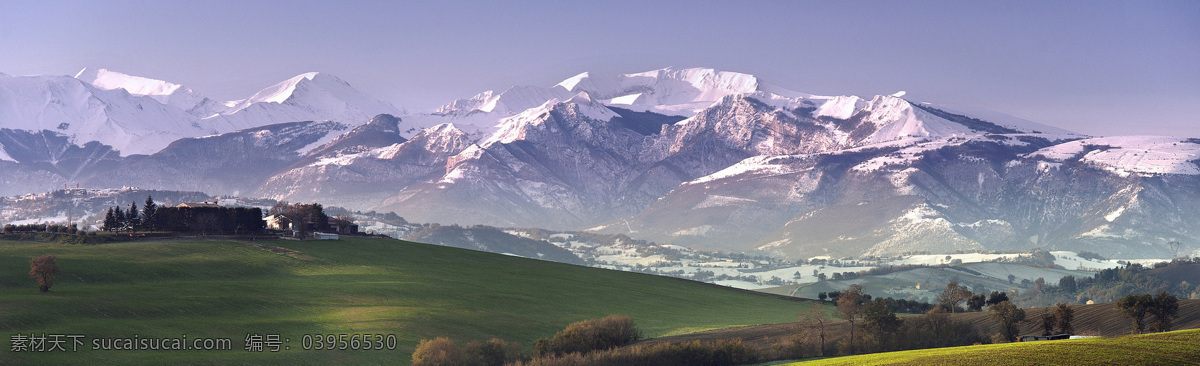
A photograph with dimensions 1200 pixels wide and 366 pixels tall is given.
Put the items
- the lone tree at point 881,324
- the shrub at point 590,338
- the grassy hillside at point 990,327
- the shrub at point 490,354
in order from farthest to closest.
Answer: the grassy hillside at point 990,327, the lone tree at point 881,324, the shrub at point 590,338, the shrub at point 490,354

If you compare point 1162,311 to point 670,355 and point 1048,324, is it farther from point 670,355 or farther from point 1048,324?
point 670,355

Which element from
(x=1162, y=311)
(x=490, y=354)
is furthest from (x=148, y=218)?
(x=1162, y=311)

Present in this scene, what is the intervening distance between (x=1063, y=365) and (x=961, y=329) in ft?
195

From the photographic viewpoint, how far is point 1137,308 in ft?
417

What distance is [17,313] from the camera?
100562 mm

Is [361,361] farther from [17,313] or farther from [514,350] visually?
[17,313]

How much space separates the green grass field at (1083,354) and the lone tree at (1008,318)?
1676 inches

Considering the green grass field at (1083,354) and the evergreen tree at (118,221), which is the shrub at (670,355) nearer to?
the green grass field at (1083,354)

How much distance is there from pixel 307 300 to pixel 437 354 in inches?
1583

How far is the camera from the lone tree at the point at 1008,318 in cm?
12712

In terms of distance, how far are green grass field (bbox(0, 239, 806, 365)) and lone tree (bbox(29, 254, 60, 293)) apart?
1.86 m

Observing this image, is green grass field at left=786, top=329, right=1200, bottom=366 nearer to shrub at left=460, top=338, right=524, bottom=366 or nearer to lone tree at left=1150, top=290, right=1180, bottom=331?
shrub at left=460, top=338, right=524, bottom=366

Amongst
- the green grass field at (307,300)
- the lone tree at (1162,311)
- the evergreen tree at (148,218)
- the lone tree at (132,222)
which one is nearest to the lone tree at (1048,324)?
the lone tree at (1162,311)

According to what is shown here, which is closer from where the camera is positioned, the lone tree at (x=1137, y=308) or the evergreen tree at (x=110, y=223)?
the lone tree at (x=1137, y=308)
